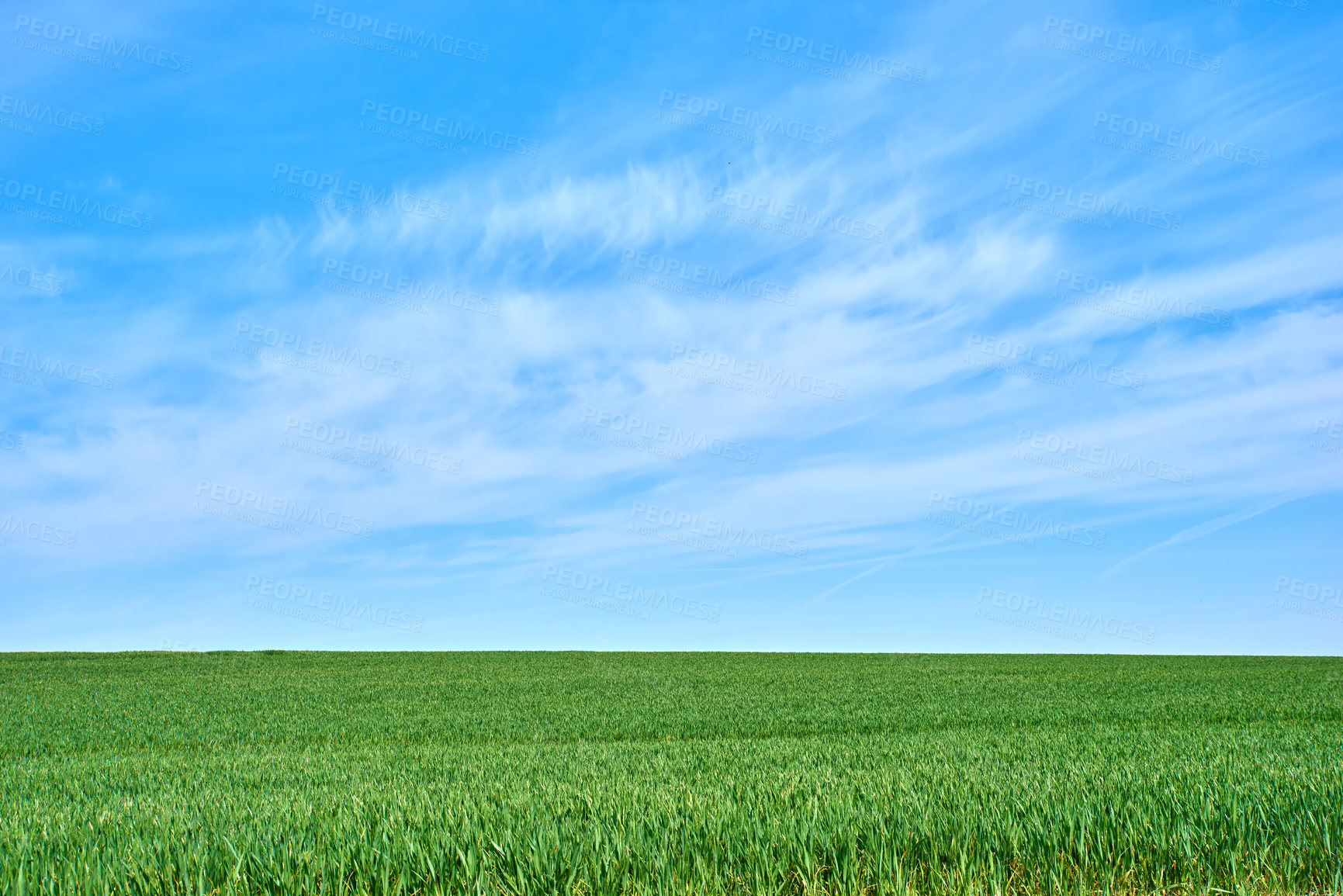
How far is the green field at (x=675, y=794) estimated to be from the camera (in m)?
5.29

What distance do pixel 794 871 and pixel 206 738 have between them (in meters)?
17.8

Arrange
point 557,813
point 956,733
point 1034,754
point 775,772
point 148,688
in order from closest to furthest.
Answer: point 557,813 < point 775,772 < point 1034,754 < point 956,733 < point 148,688

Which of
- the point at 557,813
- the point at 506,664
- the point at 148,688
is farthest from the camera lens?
the point at 506,664

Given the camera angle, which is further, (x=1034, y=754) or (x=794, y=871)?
(x=1034, y=754)

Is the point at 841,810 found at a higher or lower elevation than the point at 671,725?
higher

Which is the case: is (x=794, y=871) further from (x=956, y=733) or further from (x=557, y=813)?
(x=956, y=733)

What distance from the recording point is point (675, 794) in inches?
313

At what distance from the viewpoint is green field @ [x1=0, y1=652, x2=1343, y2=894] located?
208 inches

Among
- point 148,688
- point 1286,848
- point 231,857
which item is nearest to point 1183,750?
point 1286,848

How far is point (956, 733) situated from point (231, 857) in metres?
14.6

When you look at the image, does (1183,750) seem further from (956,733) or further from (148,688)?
(148,688)

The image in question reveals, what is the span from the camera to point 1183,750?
503 inches

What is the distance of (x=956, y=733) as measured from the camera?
1670cm

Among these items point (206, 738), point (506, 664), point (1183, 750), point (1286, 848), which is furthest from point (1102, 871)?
point (506, 664)
